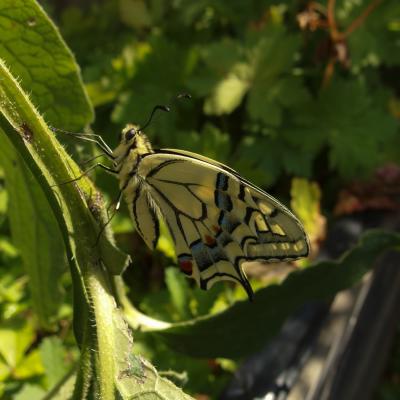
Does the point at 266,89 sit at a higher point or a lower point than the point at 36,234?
higher

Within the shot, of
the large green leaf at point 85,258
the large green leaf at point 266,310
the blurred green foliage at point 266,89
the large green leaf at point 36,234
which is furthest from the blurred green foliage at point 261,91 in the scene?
the large green leaf at point 85,258

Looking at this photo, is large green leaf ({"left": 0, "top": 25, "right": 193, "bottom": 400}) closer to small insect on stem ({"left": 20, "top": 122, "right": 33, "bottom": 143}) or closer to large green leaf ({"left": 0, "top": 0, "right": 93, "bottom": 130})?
small insect on stem ({"left": 20, "top": 122, "right": 33, "bottom": 143})

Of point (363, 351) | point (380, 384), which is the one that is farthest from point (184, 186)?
point (380, 384)

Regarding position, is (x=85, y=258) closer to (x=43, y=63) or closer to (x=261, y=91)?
(x=43, y=63)

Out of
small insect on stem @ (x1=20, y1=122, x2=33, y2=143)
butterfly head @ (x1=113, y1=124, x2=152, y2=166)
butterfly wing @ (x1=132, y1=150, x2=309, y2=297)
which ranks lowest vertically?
butterfly wing @ (x1=132, y1=150, x2=309, y2=297)

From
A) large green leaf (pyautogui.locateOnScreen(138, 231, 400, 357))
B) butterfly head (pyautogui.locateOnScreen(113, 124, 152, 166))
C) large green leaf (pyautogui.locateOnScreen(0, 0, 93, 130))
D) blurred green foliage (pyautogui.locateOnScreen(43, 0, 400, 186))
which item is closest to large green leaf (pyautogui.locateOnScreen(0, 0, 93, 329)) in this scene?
large green leaf (pyautogui.locateOnScreen(0, 0, 93, 130))

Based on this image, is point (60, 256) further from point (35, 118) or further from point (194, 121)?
point (194, 121)

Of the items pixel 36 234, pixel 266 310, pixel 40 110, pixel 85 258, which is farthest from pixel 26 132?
pixel 266 310
